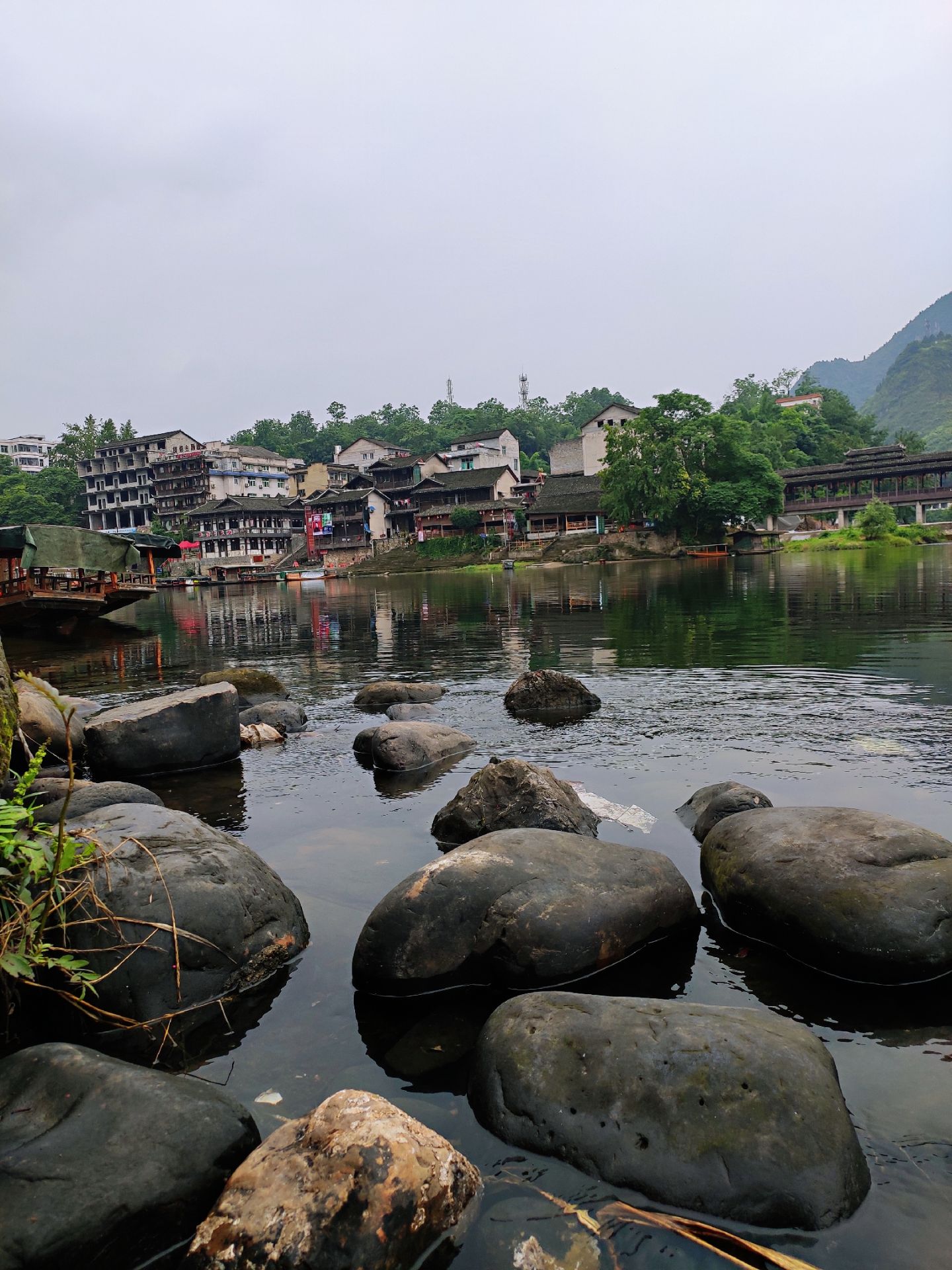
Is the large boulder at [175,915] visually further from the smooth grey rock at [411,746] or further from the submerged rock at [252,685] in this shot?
the submerged rock at [252,685]

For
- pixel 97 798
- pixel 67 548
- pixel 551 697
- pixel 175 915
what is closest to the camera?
pixel 175 915

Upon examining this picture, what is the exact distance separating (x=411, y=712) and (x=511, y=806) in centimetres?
623

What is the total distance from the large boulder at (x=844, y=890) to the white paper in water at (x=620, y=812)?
61.8 inches

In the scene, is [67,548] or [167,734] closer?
[167,734]

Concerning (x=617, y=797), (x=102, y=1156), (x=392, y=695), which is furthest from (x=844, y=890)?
(x=392, y=695)

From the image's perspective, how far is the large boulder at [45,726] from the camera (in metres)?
10.3

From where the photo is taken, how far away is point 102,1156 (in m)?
3.28

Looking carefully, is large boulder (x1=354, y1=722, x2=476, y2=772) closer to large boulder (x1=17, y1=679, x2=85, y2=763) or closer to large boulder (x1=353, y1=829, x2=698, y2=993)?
large boulder (x1=17, y1=679, x2=85, y2=763)

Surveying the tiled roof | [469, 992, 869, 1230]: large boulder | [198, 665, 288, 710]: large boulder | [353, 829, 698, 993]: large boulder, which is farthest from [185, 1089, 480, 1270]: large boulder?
the tiled roof

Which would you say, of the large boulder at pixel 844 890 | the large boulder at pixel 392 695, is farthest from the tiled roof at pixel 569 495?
the large boulder at pixel 844 890

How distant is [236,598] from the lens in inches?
2215

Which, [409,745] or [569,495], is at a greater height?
[569,495]

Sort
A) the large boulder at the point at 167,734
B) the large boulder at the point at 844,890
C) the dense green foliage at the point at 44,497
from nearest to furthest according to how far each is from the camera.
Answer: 1. the large boulder at the point at 844,890
2. the large boulder at the point at 167,734
3. the dense green foliage at the point at 44,497

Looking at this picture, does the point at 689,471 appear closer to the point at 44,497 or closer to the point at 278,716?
the point at 278,716
